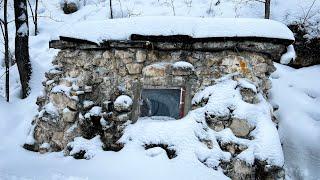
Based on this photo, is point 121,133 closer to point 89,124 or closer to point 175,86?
point 89,124

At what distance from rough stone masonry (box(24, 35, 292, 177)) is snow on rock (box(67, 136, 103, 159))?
0.08 metres

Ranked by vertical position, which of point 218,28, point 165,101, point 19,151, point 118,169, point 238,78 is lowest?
point 19,151

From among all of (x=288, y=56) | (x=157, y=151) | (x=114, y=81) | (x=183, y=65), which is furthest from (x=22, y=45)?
(x=288, y=56)

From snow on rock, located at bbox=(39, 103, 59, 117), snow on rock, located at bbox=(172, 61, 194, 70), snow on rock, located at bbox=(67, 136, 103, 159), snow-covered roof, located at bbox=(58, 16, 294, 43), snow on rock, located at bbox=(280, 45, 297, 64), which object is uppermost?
snow-covered roof, located at bbox=(58, 16, 294, 43)

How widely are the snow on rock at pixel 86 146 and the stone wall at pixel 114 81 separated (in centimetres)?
8

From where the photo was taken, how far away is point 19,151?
201 inches

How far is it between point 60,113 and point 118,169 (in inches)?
51.4

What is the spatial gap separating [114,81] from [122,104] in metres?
0.39

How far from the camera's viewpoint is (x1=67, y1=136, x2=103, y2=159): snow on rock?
4.50 metres

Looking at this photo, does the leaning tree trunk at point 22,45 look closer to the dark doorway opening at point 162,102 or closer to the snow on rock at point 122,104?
the snow on rock at point 122,104

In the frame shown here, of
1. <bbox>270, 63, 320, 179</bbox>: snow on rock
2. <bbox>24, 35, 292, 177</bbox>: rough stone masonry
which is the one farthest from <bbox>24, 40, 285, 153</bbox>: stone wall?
<bbox>270, 63, 320, 179</bbox>: snow on rock

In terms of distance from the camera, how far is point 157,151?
4070mm

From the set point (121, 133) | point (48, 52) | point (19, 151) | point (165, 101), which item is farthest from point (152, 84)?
point (48, 52)

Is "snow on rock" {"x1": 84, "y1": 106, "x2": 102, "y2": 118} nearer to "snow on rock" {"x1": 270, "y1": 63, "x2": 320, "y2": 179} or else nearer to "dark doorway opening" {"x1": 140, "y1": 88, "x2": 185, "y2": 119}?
"dark doorway opening" {"x1": 140, "y1": 88, "x2": 185, "y2": 119}
